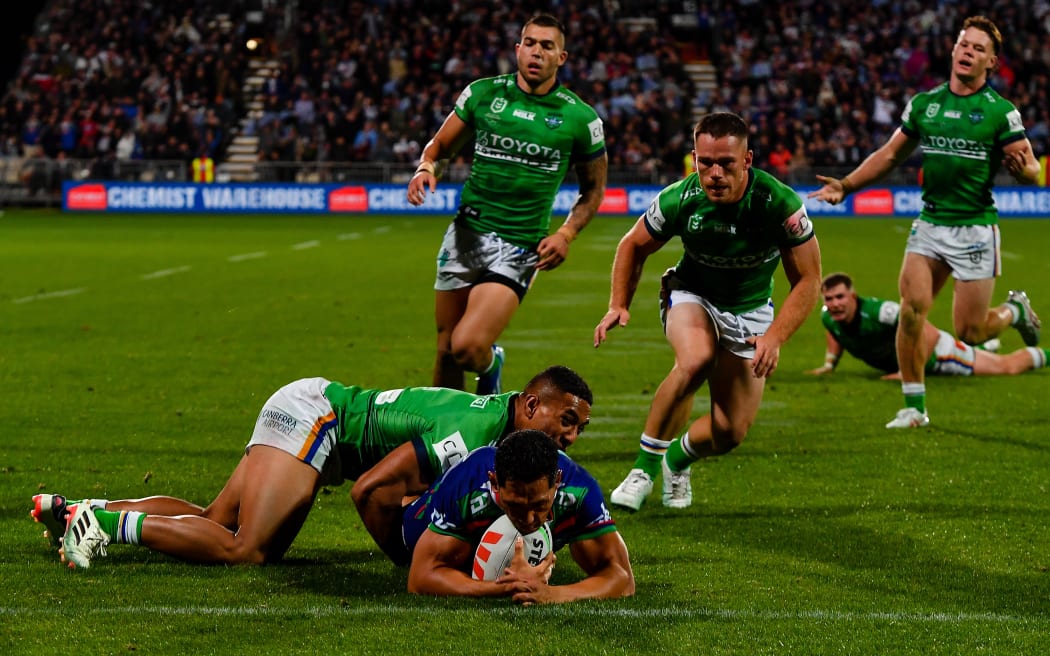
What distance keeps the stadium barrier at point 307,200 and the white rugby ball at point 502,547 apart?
104ft

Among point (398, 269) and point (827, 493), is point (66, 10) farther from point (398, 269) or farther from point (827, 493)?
point (827, 493)

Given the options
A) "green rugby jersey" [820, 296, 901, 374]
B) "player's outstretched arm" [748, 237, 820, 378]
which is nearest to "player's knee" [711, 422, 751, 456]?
"player's outstretched arm" [748, 237, 820, 378]

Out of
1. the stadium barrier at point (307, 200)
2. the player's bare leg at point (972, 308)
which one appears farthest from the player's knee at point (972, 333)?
the stadium barrier at point (307, 200)

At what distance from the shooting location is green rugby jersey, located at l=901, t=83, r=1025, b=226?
9906 mm

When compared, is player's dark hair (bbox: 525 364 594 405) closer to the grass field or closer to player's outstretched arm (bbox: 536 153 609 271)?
the grass field

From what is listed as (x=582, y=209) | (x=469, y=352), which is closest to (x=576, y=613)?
(x=469, y=352)

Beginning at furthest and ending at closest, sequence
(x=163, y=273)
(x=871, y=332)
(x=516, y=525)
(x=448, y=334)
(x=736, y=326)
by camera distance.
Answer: (x=163, y=273)
(x=871, y=332)
(x=448, y=334)
(x=736, y=326)
(x=516, y=525)

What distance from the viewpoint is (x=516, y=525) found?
5.55 m

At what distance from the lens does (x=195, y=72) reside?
41.4 metres

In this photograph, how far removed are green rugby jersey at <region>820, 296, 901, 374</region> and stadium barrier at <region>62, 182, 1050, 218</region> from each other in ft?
81.4

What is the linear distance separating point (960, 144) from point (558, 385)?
510 cm

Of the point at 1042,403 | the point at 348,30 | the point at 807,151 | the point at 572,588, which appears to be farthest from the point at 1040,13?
the point at 572,588

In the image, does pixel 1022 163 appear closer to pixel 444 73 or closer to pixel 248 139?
pixel 444 73

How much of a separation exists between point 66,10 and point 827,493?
42.5 m
